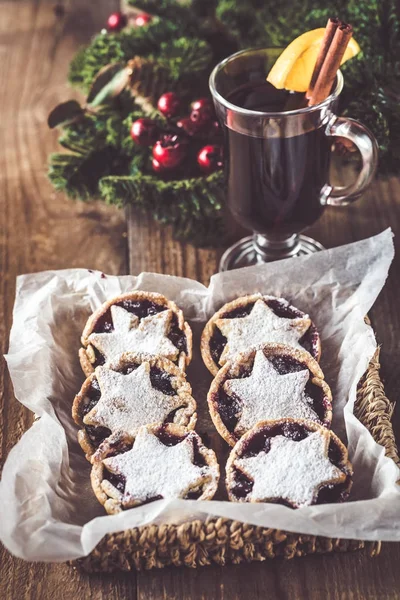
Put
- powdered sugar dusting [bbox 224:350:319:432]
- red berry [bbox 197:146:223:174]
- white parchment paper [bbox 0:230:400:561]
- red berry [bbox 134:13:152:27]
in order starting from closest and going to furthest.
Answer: white parchment paper [bbox 0:230:400:561]
powdered sugar dusting [bbox 224:350:319:432]
red berry [bbox 197:146:223:174]
red berry [bbox 134:13:152:27]

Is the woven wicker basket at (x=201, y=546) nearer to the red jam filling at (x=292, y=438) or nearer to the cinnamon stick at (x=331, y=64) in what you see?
the red jam filling at (x=292, y=438)

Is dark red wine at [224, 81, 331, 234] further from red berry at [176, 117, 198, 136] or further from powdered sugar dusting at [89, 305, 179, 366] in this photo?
powdered sugar dusting at [89, 305, 179, 366]

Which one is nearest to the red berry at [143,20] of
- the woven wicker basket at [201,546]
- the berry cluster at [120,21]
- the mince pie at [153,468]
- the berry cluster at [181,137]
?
the berry cluster at [120,21]

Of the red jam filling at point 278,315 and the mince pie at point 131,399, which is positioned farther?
the red jam filling at point 278,315

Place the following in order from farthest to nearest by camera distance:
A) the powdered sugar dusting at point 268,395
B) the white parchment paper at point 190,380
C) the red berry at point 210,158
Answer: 1. the red berry at point 210,158
2. the powdered sugar dusting at point 268,395
3. the white parchment paper at point 190,380

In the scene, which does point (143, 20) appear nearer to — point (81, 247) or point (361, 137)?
point (81, 247)

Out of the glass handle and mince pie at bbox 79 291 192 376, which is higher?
the glass handle

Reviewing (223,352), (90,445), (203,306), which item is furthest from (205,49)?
(90,445)

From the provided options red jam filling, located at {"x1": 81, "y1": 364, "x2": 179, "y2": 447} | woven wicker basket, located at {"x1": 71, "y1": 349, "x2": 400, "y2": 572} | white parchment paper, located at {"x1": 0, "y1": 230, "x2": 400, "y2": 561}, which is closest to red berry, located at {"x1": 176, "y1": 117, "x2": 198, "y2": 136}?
white parchment paper, located at {"x1": 0, "y1": 230, "x2": 400, "y2": 561}
